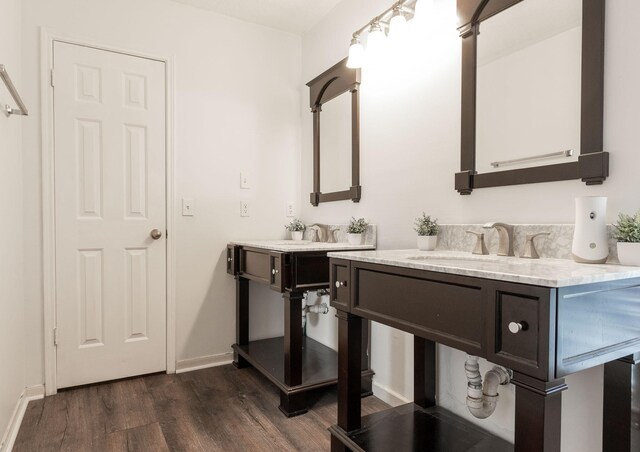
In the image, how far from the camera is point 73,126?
86.7 inches

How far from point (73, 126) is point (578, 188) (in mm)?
2398

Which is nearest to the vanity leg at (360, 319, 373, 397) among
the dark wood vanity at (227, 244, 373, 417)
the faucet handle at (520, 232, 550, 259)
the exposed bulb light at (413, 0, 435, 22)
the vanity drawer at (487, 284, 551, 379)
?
the dark wood vanity at (227, 244, 373, 417)

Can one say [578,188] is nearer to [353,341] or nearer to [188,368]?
[353,341]

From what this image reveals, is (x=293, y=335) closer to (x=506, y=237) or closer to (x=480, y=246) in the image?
(x=480, y=246)

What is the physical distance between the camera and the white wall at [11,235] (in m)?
1.62

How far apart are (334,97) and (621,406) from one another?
6.58 ft

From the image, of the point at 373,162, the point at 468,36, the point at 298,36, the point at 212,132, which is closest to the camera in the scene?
the point at 468,36

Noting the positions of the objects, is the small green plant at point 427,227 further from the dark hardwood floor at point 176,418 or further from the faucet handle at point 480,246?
the dark hardwood floor at point 176,418

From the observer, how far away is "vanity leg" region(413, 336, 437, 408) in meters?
1.73

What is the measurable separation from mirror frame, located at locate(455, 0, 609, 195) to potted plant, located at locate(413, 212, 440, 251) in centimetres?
18

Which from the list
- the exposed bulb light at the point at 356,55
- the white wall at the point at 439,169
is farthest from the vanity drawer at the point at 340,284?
the exposed bulb light at the point at 356,55

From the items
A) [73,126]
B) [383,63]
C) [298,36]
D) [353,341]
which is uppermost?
[298,36]

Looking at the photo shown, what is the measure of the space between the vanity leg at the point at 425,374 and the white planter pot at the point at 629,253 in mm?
862

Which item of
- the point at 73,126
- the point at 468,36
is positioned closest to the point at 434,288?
the point at 468,36
